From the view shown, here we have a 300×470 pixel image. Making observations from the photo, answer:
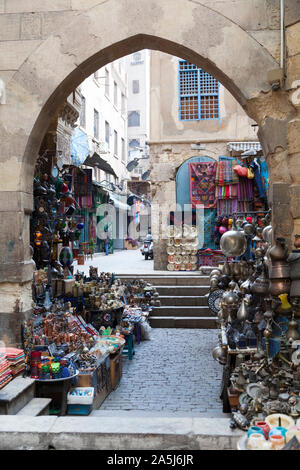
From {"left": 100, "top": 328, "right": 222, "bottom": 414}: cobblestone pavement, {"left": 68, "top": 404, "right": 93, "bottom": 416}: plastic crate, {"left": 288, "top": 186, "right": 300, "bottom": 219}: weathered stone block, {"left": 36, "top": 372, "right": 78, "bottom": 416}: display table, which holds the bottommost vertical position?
{"left": 100, "top": 328, "right": 222, "bottom": 414}: cobblestone pavement

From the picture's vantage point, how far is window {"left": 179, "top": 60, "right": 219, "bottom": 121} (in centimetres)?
1423

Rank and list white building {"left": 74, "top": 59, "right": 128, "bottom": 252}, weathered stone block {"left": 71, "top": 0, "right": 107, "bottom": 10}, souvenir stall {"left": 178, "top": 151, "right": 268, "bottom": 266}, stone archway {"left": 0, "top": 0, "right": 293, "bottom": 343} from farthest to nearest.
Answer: white building {"left": 74, "top": 59, "right": 128, "bottom": 252} → souvenir stall {"left": 178, "top": 151, "right": 268, "bottom": 266} → weathered stone block {"left": 71, "top": 0, "right": 107, "bottom": 10} → stone archway {"left": 0, "top": 0, "right": 293, "bottom": 343}

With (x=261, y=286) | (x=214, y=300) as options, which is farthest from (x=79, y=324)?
(x=261, y=286)

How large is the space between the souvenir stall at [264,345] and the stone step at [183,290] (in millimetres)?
5385

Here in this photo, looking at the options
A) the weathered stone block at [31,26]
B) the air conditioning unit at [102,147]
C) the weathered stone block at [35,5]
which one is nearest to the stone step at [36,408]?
the weathered stone block at [31,26]

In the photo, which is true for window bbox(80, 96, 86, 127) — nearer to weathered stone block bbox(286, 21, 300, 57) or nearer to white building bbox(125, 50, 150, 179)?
weathered stone block bbox(286, 21, 300, 57)

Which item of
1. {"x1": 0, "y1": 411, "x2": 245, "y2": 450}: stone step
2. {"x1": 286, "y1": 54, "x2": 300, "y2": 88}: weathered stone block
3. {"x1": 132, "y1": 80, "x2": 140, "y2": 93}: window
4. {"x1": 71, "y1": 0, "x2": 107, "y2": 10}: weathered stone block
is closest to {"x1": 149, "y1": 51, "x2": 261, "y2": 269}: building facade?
{"x1": 71, "y1": 0, "x2": 107, "y2": 10}: weathered stone block

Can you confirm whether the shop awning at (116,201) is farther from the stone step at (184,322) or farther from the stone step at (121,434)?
the stone step at (121,434)

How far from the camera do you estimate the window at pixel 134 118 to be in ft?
150

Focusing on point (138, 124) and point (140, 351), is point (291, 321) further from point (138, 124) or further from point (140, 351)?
point (138, 124)

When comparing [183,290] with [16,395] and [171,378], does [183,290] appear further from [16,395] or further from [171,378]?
[16,395]
